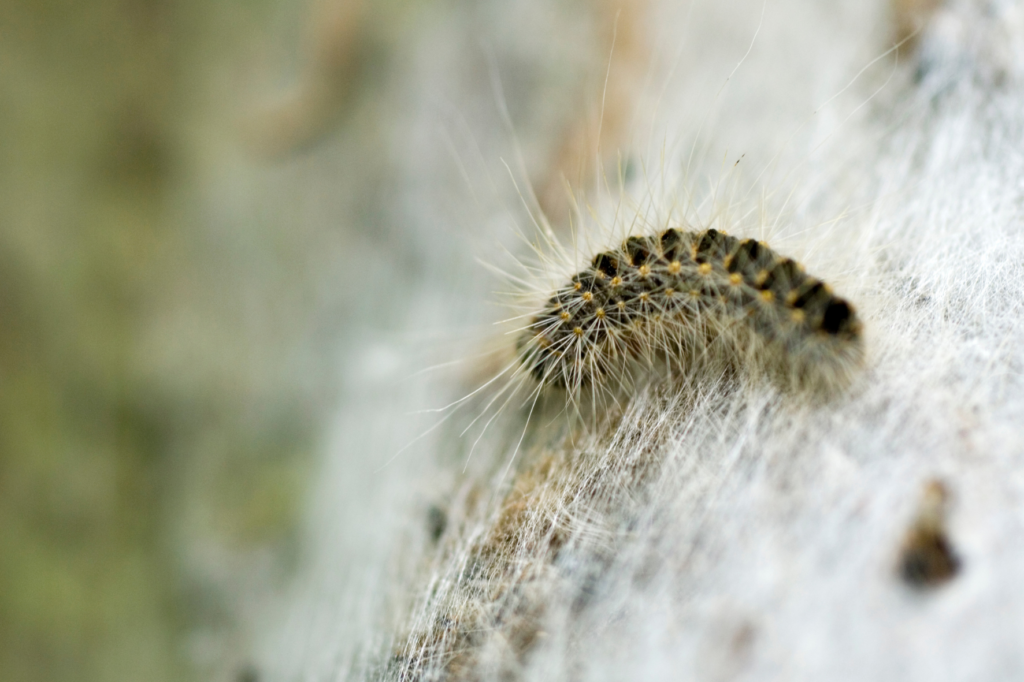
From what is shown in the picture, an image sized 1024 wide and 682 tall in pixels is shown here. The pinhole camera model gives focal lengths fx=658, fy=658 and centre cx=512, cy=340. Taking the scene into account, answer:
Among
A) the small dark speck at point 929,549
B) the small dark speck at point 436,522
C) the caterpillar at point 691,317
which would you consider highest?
the caterpillar at point 691,317

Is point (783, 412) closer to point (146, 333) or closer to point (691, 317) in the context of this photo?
point (691, 317)

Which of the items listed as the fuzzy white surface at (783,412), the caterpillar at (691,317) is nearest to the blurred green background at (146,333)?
the fuzzy white surface at (783,412)

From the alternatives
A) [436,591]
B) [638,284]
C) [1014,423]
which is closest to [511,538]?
[436,591]

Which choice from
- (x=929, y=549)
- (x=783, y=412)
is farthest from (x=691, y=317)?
(x=929, y=549)

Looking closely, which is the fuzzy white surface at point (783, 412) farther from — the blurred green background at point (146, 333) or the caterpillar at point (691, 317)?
the blurred green background at point (146, 333)

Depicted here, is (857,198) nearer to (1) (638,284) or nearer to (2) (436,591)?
(1) (638,284)

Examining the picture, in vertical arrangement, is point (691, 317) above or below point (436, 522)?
above

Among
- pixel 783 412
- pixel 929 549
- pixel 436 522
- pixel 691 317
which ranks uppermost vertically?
pixel 691 317

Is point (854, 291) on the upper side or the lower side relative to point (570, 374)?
upper
